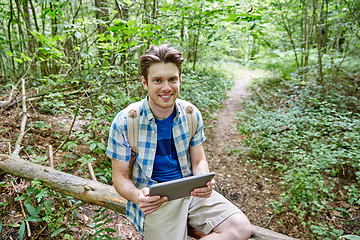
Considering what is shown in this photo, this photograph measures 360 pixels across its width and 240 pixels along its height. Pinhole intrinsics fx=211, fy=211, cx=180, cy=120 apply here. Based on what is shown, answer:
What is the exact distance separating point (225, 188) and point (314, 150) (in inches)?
75.0

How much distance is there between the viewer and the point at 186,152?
2.25m

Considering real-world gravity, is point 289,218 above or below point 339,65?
below

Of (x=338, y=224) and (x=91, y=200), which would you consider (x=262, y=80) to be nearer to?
(x=338, y=224)

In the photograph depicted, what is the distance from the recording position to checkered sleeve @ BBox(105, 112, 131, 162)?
196 centimetres

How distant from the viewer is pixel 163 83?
1961 mm

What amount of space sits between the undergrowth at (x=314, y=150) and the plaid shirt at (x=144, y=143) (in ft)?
7.53

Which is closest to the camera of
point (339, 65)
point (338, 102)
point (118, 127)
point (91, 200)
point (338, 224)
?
point (118, 127)

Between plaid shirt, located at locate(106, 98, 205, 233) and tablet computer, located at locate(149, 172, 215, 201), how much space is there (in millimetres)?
450

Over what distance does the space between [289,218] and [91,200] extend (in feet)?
10.8

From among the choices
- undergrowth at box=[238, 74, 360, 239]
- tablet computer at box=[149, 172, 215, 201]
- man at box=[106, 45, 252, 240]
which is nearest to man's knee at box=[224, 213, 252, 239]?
man at box=[106, 45, 252, 240]

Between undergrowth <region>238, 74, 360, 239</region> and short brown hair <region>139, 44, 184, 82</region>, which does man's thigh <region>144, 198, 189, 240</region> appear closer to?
short brown hair <region>139, 44, 184, 82</region>

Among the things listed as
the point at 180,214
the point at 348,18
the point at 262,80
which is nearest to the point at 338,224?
the point at 180,214

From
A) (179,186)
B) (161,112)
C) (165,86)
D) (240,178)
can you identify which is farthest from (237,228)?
(240,178)

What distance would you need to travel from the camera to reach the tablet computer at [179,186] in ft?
5.03
